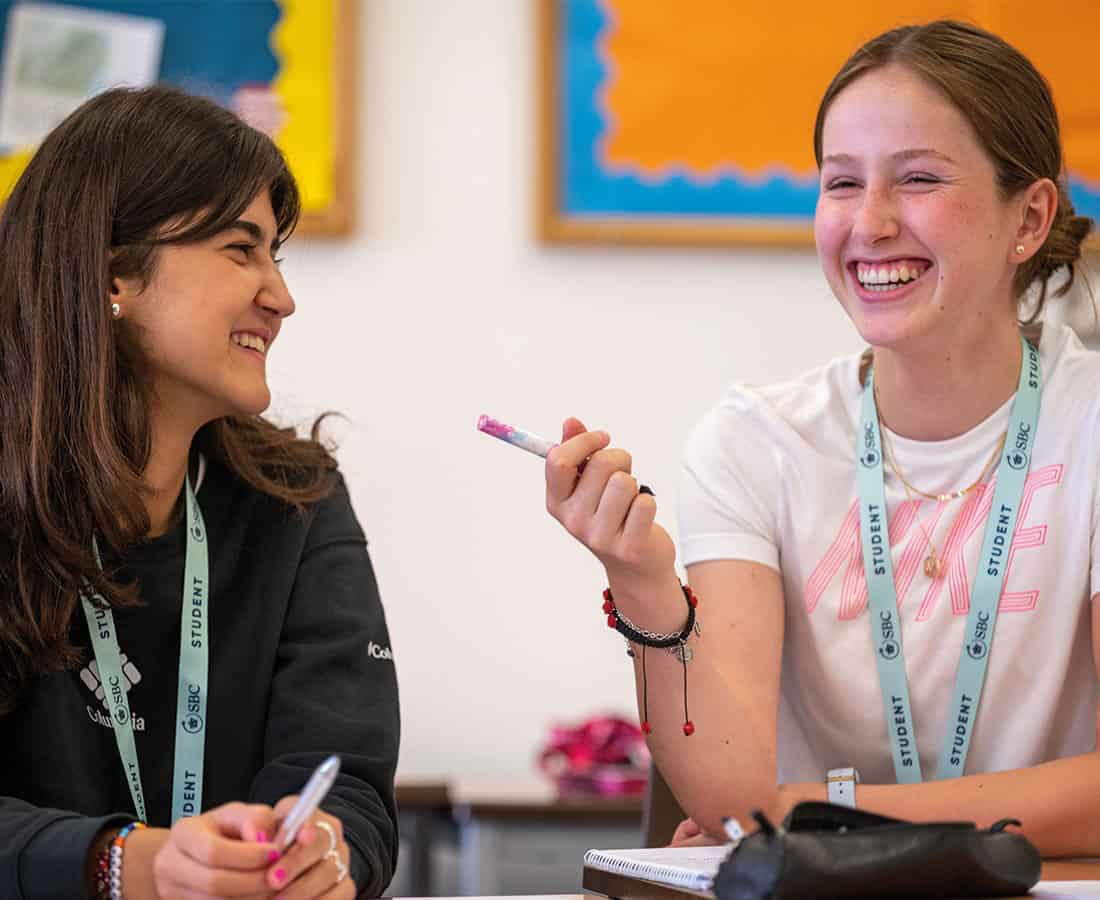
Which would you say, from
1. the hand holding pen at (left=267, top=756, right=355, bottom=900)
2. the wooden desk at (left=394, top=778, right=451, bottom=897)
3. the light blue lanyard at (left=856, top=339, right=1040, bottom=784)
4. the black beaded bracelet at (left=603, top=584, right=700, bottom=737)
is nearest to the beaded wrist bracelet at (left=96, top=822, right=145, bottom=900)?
the hand holding pen at (left=267, top=756, right=355, bottom=900)

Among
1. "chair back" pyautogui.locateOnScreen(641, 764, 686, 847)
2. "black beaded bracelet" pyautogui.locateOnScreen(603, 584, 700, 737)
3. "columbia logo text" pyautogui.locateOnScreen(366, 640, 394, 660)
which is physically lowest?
"chair back" pyautogui.locateOnScreen(641, 764, 686, 847)


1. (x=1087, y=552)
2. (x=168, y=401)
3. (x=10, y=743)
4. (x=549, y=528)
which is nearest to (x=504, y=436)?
→ (x=168, y=401)

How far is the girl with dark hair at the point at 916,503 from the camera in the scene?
60.2 inches

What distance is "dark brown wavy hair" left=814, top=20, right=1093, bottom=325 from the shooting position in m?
1.55

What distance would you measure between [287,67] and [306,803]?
7.62 feet

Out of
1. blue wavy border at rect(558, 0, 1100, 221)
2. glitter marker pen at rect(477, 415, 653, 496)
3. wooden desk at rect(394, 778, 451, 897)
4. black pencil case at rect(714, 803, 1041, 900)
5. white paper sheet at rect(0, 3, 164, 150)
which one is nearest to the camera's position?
black pencil case at rect(714, 803, 1041, 900)

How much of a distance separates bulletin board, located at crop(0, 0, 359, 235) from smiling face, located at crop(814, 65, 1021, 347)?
5.24 feet

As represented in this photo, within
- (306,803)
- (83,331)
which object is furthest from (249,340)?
(306,803)

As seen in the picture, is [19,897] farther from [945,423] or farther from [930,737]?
[945,423]

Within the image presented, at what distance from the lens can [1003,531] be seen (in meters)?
1.56

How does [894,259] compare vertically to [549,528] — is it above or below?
above

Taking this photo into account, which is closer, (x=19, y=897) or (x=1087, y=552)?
(x=19, y=897)

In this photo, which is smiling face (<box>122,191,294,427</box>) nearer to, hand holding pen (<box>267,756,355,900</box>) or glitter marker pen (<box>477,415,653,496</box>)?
glitter marker pen (<box>477,415,653,496</box>)

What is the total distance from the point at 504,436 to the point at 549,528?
186 centimetres
